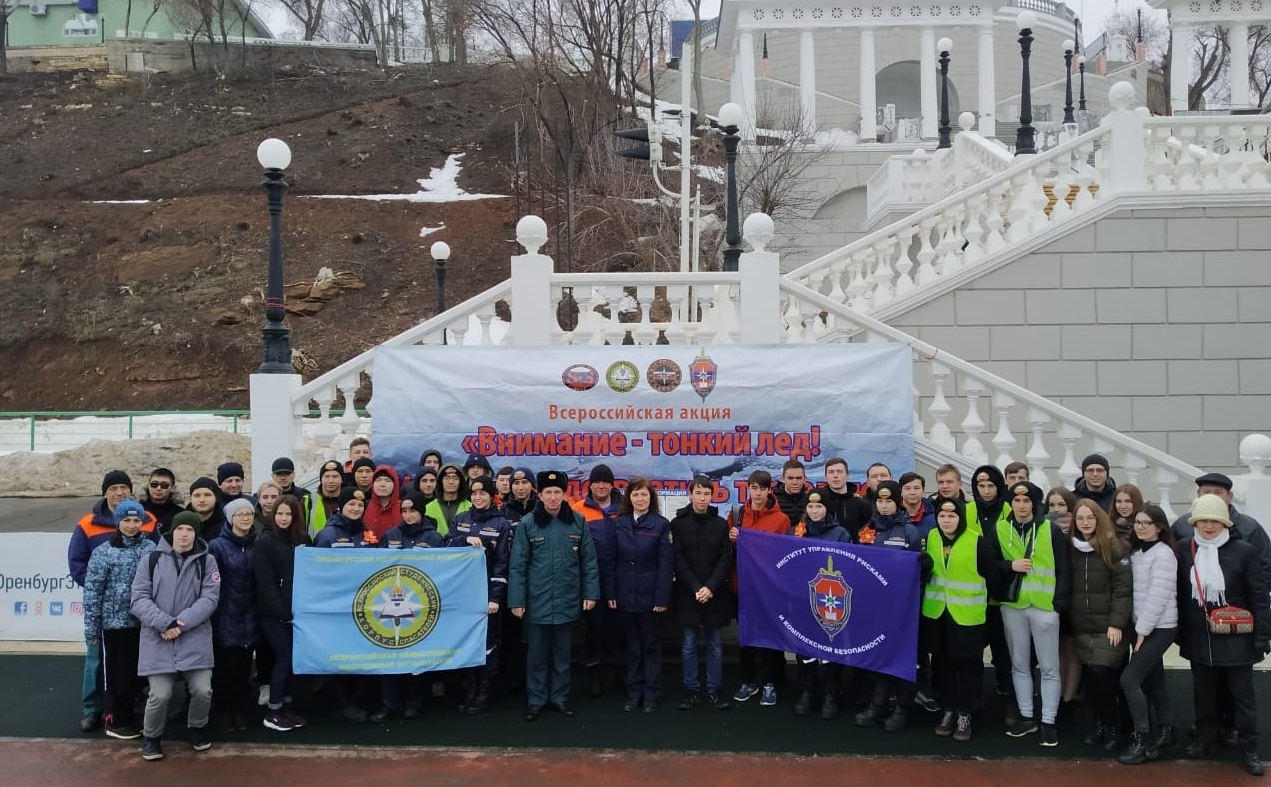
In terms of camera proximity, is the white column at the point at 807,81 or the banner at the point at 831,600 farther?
the white column at the point at 807,81

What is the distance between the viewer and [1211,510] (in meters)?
5.74

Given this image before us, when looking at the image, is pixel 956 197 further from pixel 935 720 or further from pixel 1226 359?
pixel 935 720

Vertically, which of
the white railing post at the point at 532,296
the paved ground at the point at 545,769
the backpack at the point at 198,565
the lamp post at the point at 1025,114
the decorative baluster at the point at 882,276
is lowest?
the paved ground at the point at 545,769

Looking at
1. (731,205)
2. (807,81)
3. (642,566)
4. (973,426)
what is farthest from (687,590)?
(807,81)

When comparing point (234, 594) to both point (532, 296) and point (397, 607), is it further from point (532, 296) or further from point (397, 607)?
point (532, 296)

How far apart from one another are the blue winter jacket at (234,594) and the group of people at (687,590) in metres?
0.01

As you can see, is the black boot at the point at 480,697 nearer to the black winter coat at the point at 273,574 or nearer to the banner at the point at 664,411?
the black winter coat at the point at 273,574

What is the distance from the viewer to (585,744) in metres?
6.26

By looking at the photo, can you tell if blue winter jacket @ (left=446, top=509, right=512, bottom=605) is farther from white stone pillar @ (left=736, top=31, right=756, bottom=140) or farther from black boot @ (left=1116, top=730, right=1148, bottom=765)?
white stone pillar @ (left=736, top=31, right=756, bottom=140)

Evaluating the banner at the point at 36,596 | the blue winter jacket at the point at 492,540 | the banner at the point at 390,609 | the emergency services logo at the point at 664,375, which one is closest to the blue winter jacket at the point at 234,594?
the banner at the point at 390,609

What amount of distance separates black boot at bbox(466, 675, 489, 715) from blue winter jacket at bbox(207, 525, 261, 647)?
1.58m

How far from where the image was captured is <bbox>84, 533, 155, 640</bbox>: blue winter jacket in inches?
247

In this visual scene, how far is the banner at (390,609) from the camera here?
6656 millimetres

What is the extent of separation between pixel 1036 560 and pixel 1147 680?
105 cm
